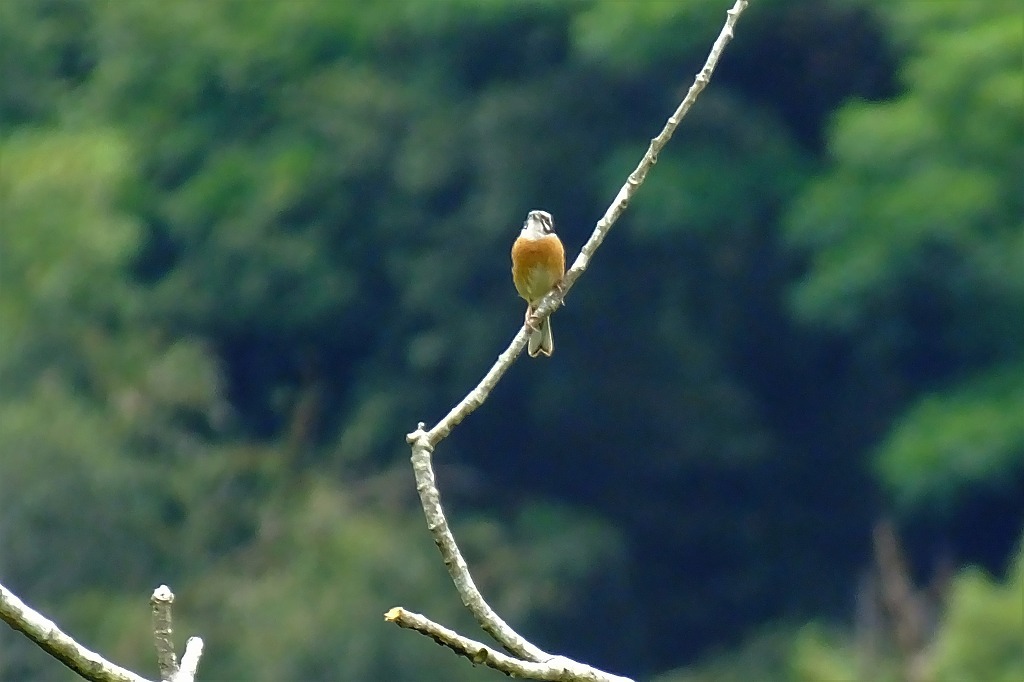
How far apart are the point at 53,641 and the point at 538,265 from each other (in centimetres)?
434

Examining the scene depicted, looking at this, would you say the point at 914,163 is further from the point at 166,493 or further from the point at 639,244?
the point at 166,493

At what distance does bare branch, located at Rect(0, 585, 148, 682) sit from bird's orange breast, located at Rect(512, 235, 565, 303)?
4.20 m

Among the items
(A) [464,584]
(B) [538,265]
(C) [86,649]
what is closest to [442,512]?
(A) [464,584]

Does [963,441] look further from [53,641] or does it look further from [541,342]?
[53,641]

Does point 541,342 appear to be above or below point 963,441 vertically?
below

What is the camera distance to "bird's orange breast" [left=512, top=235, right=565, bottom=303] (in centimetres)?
692

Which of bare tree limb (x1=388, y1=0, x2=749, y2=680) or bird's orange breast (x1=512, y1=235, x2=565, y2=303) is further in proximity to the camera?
bird's orange breast (x1=512, y1=235, x2=565, y2=303)

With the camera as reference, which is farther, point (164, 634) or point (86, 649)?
point (164, 634)

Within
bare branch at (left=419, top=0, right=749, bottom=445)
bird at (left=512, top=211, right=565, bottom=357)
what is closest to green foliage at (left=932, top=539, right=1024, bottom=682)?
bird at (left=512, top=211, right=565, bottom=357)

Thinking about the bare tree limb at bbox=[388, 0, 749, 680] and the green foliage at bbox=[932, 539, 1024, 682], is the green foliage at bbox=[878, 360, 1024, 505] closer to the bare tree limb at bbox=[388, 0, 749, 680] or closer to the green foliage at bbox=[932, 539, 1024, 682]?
the green foliage at bbox=[932, 539, 1024, 682]

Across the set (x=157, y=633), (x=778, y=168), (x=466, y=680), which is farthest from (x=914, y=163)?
(x=157, y=633)

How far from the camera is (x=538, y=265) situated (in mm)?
6934

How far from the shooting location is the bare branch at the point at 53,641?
2.65 m

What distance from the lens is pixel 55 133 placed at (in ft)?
93.1
